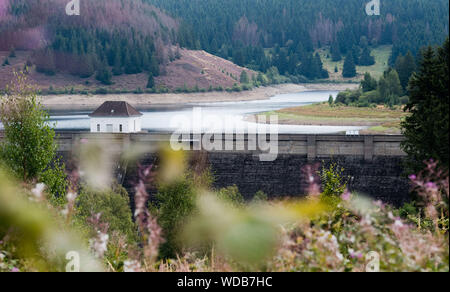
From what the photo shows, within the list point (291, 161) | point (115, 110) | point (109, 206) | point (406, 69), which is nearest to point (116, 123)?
point (115, 110)

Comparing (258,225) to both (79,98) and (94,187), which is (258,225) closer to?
(94,187)

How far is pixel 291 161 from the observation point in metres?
42.9

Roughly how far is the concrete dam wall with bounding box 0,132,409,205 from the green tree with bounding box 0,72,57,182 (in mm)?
18603

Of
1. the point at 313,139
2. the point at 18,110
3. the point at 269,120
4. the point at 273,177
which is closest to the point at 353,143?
the point at 313,139

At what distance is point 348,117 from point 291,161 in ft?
191

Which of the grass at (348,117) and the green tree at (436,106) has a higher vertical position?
the green tree at (436,106)

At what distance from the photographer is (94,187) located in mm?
30812

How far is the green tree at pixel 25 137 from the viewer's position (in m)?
19.1

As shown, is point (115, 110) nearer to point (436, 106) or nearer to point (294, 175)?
point (294, 175)

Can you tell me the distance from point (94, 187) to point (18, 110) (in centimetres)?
1087

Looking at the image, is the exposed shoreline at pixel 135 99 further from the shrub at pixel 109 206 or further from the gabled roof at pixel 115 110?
the shrub at pixel 109 206

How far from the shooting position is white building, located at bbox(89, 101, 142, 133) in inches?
2261

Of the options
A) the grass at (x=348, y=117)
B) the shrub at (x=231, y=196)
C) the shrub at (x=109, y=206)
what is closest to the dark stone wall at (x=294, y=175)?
the shrub at (x=231, y=196)

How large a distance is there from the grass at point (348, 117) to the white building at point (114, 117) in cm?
3623
